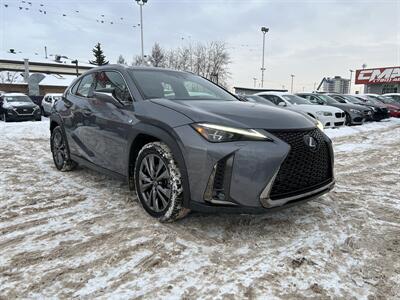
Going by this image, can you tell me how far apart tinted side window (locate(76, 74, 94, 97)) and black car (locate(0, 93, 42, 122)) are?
14.6 metres

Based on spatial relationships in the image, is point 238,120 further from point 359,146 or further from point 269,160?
point 359,146

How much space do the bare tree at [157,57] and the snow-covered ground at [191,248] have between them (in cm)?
5292

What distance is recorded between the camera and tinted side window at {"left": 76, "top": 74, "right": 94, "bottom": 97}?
4.87 m

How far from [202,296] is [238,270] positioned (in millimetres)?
419

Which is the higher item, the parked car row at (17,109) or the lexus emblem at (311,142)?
the lexus emblem at (311,142)

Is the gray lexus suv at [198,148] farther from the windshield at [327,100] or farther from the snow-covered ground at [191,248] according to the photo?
the windshield at [327,100]

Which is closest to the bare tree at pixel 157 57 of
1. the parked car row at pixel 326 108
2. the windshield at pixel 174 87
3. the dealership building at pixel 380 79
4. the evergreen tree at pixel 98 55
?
the evergreen tree at pixel 98 55

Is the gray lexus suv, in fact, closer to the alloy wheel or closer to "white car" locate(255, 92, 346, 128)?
the alloy wheel

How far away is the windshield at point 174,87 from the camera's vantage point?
3.92 m

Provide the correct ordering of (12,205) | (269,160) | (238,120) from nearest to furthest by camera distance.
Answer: (269,160)
(238,120)
(12,205)

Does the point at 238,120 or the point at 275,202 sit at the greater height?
the point at 238,120

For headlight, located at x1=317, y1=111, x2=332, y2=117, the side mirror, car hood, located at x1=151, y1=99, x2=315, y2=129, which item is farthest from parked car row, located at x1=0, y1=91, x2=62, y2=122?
car hood, located at x1=151, y1=99, x2=315, y2=129

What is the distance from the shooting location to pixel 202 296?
2.28 m

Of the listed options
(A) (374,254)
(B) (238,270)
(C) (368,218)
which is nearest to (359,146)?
(C) (368,218)
